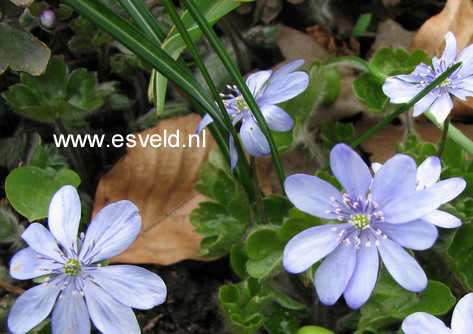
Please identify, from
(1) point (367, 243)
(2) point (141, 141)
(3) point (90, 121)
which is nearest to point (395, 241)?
(1) point (367, 243)

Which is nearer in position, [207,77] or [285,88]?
[207,77]

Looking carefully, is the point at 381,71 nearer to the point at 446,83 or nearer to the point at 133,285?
the point at 446,83

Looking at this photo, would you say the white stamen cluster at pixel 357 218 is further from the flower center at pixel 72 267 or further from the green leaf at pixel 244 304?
the flower center at pixel 72 267

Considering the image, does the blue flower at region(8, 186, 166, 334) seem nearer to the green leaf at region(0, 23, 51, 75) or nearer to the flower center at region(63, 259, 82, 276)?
the flower center at region(63, 259, 82, 276)

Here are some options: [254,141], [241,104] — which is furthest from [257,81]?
[254,141]

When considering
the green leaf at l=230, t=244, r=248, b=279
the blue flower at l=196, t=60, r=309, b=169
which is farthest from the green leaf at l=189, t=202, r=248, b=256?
the blue flower at l=196, t=60, r=309, b=169

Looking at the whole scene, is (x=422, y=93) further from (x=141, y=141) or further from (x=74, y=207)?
(x=141, y=141)

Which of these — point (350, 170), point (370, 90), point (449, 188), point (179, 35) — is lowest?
point (370, 90)
